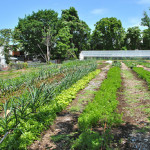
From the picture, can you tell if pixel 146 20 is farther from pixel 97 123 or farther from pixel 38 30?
pixel 97 123

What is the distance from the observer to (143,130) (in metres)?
3.76

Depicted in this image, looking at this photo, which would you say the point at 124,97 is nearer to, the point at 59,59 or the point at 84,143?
the point at 84,143

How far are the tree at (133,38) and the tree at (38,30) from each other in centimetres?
2695

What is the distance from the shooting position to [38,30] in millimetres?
32219

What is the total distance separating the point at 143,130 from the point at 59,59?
34148mm

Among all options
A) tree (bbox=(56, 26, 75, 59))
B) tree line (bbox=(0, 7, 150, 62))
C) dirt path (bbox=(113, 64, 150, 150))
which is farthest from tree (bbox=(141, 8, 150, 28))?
dirt path (bbox=(113, 64, 150, 150))

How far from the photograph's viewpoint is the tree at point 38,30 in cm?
3173

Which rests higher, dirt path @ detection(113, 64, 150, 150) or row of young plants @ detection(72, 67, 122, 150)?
row of young plants @ detection(72, 67, 122, 150)

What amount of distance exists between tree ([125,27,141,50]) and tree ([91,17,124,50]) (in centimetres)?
433

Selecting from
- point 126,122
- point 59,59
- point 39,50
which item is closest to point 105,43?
point 59,59

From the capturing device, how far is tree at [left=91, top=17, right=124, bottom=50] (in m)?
46.2

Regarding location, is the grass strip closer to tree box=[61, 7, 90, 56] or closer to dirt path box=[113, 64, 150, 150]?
dirt path box=[113, 64, 150, 150]

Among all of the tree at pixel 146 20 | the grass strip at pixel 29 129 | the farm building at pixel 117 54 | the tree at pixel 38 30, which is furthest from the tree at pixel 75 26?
the grass strip at pixel 29 129

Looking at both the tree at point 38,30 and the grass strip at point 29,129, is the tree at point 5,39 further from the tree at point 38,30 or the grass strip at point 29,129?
the grass strip at point 29,129
